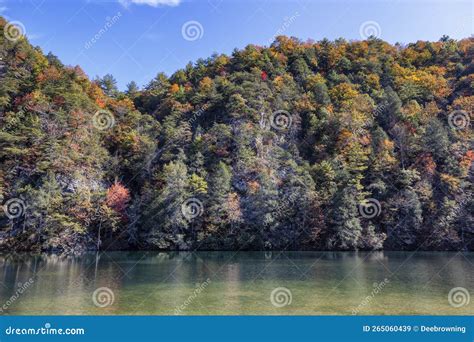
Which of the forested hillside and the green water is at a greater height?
the forested hillside

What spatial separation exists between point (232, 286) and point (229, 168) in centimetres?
2413

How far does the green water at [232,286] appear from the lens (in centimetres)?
1387

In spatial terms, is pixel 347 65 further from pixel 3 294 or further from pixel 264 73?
pixel 3 294

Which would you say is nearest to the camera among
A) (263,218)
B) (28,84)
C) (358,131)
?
(263,218)

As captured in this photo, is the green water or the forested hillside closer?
the green water

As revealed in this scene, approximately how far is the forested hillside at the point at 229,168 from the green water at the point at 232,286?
8991 mm

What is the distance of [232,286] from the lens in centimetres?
1827

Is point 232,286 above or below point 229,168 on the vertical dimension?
below

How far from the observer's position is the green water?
45.5 feet

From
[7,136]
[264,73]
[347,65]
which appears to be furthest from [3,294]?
[347,65]

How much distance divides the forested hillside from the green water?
8991 millimetres

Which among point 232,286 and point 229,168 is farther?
point 229,168

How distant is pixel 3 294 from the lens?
15.5 meters

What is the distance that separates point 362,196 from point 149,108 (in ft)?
114
